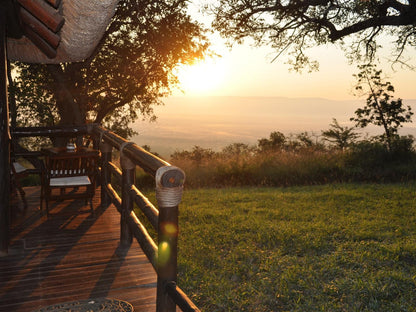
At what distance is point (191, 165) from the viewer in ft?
44.3

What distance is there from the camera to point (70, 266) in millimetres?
3906

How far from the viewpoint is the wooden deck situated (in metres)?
3.30

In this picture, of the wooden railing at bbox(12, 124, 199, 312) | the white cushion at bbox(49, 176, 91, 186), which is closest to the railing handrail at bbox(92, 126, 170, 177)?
the wooden railing at bbox(12, 124, 199, 312)

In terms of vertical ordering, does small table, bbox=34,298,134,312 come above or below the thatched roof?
below

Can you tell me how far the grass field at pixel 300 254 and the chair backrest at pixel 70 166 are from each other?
1.79 meters

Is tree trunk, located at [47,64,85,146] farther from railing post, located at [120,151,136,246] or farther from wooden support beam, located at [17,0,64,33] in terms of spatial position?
wooden support beam, located at [17,0,64,33]

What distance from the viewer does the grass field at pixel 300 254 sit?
4.32m

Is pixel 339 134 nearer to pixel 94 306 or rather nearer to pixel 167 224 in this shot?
pixel 94 306

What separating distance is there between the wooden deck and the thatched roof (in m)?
2.13

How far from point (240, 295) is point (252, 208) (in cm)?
393

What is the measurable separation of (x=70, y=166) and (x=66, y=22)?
2554 mm

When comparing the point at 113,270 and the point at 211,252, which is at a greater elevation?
the point at 113,270

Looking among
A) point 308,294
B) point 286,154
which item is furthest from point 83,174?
point 286,154

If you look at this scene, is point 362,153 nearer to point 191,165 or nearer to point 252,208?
point 191,165
